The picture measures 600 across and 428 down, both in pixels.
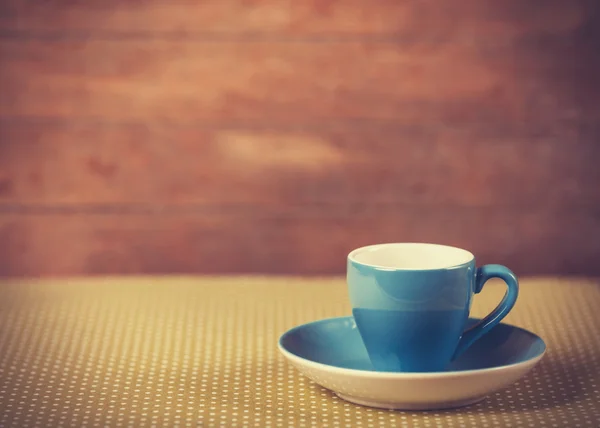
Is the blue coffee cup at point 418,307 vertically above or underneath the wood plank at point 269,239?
above

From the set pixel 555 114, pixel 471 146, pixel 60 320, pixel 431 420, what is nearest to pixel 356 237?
pixel 471 146

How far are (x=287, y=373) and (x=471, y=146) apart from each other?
27.4 inches

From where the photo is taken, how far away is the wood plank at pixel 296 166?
1.24 meters

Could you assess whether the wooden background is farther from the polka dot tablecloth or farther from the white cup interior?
the white cup interior

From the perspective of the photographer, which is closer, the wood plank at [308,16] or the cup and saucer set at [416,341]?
the cup and saucer set at [416,341]

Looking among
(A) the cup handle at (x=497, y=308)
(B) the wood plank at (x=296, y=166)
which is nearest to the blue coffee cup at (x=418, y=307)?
(A) the cup handle at (x=497, y=308)

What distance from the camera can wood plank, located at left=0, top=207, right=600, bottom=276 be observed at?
4.17 feet

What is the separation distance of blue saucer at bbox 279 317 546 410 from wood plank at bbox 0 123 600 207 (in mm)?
610

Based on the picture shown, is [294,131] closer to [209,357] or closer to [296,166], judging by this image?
[296,166]

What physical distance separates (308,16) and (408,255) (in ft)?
2.22

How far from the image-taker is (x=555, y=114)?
123cm

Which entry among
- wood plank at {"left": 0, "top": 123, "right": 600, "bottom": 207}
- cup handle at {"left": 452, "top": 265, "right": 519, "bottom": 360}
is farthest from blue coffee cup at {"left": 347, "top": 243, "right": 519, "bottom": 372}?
wood plank at {"left": 0, "top": 123, "right": 600, "bottom": 207}

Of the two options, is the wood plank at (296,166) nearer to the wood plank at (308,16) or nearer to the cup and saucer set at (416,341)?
the wood plank at (308,16)

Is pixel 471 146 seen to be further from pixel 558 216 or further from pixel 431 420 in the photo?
pixel 431 420
